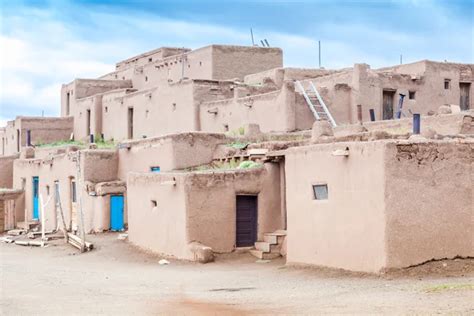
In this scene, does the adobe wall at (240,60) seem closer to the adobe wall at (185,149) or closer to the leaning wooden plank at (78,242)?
the adobe wall at (185,149)

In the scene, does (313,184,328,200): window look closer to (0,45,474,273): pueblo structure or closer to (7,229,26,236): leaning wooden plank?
(0,45,474,273): pueblo structure

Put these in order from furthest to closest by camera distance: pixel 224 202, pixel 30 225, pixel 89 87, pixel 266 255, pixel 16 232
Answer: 1. pixel 89 87
2. pixel 30 225
3. pixel 16 232
4. pixel 224 202
5. pixel 266 255

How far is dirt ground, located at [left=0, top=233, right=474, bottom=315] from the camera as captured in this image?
11.1 meters

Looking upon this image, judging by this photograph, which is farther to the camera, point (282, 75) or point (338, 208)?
point (282, 75)

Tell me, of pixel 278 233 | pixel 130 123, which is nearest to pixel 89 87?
pixel 130 123

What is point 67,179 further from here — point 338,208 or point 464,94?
point 338,208

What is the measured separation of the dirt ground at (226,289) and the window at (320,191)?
1453mm

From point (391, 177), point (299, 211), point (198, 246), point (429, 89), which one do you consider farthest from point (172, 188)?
point (429, 89)

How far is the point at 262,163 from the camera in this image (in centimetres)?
1958

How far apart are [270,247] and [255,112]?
9887 millimetres

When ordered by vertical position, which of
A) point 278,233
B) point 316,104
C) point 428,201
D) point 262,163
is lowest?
point 278,233

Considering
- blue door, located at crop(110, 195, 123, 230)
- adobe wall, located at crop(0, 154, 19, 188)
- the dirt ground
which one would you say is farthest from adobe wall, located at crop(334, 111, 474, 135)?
adobe wall, located at crop(0, 154, 19, 188)

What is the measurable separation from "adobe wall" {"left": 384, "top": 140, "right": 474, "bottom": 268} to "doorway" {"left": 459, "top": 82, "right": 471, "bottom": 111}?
596 inches

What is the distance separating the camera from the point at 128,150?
26094 mm
